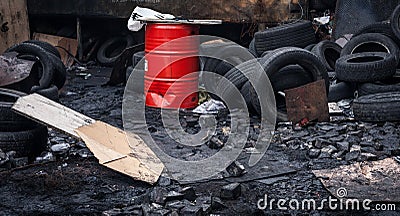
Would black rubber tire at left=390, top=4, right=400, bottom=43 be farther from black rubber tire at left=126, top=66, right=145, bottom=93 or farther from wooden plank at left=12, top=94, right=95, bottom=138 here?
wooden plank at left=12, top=94, right=95, bottom=138

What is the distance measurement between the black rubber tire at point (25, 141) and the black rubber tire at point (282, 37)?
343cm

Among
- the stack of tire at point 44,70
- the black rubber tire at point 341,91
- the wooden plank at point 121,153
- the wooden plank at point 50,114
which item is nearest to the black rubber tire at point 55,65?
the stack of tire at point 44,70

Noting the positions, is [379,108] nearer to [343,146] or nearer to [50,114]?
[343,146]

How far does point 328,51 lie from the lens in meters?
7.80

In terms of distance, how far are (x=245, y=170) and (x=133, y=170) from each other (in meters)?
0.91

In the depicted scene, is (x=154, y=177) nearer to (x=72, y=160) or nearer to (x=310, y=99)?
(x=72, y=160)

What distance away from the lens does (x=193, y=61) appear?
6359mm

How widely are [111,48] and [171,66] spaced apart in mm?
4850

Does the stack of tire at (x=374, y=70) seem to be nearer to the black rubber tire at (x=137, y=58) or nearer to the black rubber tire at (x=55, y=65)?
the black rubber tire at (x=137, y=58)

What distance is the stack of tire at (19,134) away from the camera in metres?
4.59

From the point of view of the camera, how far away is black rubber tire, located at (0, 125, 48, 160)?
15.0 feet

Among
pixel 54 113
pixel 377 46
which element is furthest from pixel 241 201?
pixel 377 46

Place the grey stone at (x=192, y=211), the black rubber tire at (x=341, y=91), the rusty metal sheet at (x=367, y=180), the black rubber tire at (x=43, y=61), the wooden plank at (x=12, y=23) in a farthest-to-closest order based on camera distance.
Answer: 1. the wooden plank at (x=12, y=23)
2. the black rubber tire at (x=43, y=61)
3. the black rubber tire at (x=341, y=91)
4. the rusty metal sheet at (x=367, y=180)
5. the grey stone at (x=192, y=211)

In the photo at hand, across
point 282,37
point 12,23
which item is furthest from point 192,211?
point 12,23
